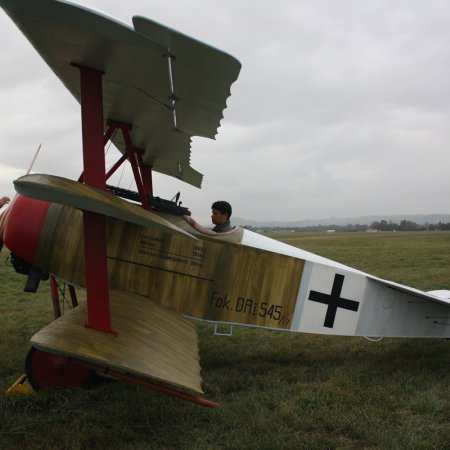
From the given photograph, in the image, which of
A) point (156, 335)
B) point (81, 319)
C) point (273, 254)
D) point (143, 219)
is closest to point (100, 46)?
point (143, 219)

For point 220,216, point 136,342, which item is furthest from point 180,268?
→ point 136,342

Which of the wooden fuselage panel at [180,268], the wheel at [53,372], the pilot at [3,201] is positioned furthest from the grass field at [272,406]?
the pilot at [3,201]

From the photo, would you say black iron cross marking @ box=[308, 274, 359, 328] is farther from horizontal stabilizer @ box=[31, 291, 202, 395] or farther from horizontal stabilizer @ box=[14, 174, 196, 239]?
horizontal stabilizer @ box=[14, 174, 196, 239]

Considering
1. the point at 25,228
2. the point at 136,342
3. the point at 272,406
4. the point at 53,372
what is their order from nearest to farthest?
the point at 136,342 < the point at 272,406 < the point at 53,372 < the point at 25,228

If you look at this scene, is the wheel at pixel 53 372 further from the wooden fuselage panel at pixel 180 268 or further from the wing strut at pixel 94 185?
the wing strut at pixel 94 185

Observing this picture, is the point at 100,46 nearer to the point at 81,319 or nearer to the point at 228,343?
the point at 81,319

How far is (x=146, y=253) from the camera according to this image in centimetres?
454

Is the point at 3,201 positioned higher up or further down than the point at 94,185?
further down

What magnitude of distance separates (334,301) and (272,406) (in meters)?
1.61

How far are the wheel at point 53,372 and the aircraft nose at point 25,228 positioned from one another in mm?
971

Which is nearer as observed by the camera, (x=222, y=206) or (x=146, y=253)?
(x=146, y=253)

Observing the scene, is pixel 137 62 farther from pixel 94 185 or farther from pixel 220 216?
pixel 220 216

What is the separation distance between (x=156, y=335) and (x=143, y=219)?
114cm

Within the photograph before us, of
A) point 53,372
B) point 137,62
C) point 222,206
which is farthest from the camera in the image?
point 222,206
